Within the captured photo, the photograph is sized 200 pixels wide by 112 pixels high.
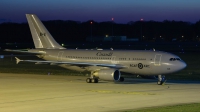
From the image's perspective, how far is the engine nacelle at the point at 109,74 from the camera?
36.8 meters

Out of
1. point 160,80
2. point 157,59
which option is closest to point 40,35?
point 157,59

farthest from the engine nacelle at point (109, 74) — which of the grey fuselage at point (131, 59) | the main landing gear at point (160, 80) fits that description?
the main landing gear at point (160, 80)

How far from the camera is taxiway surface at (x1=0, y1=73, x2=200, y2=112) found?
23.4 metres

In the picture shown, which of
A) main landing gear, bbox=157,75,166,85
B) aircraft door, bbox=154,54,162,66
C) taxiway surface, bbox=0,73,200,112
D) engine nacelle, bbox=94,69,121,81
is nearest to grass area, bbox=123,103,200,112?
taxiway surface, bbox=0,73,200,112

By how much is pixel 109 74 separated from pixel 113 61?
268 centimetres

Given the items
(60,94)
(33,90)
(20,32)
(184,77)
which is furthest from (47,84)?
(20,32)

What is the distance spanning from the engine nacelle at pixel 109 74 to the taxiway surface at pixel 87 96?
54 cm

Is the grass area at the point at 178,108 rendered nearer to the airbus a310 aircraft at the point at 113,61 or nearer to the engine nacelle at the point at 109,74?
the airbus a310 aircraft at the point at 113,61

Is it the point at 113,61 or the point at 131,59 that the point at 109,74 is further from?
the point at 113,61

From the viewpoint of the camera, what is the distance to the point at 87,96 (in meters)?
28.1

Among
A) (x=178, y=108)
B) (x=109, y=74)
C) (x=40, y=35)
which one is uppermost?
(x=40, y=35)

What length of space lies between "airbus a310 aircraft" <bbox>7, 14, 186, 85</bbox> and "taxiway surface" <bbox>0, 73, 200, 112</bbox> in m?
1.16

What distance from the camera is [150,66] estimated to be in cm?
3716

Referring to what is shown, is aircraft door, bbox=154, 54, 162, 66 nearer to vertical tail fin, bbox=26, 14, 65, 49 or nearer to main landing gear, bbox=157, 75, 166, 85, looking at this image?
main landing gear, bbox=157, 75, 166, 85
